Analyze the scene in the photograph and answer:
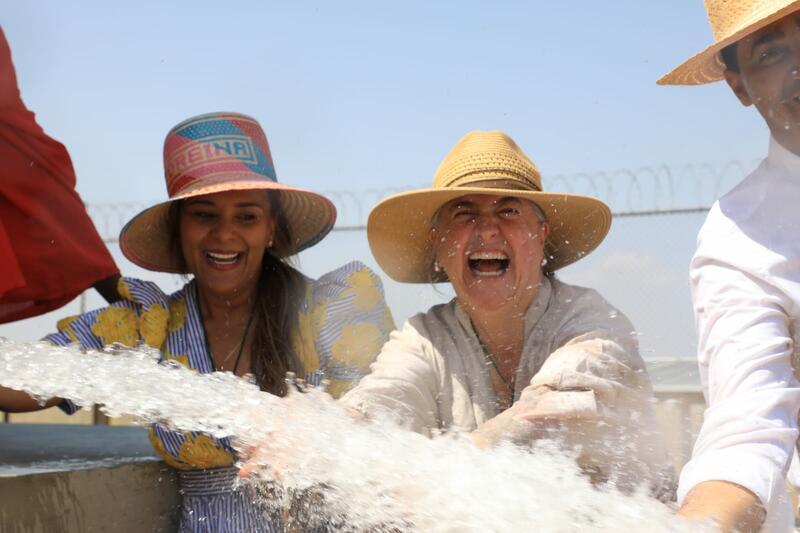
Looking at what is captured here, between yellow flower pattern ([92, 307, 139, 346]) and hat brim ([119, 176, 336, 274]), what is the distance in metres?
0.34

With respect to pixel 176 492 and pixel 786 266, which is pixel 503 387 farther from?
pixel 176 492

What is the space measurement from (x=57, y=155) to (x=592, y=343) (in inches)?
83.1

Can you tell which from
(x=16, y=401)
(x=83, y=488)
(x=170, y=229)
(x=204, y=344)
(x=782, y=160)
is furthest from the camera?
(x=170, y=229)

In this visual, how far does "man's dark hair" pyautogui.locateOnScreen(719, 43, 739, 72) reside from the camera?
1.99 meters

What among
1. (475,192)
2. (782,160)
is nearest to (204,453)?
(475,192)

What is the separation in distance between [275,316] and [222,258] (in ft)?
0.77

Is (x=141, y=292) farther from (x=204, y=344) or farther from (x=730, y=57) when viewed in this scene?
(x=730, y=57)

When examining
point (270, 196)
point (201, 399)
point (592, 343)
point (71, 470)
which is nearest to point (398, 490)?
point (592, 343)

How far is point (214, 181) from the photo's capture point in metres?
2.84

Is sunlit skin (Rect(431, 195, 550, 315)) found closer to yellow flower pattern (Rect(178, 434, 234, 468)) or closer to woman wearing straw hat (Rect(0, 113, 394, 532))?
woman wearing straw hat (Rect(0, 113, 394, 532))

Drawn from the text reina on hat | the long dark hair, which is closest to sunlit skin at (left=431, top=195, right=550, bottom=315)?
the long dark hair

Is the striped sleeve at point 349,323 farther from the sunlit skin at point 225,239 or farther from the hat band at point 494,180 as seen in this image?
the hat band at point 494,180

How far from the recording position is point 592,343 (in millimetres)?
2191

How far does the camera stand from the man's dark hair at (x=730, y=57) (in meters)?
1.99
